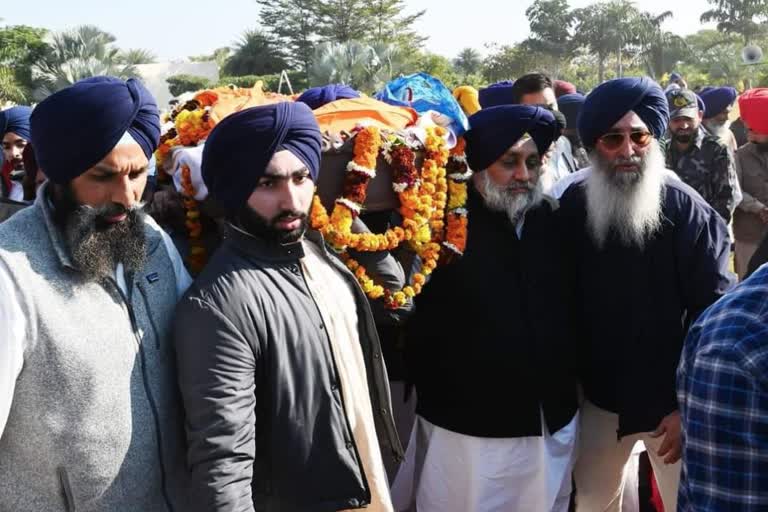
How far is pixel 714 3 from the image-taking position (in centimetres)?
6900

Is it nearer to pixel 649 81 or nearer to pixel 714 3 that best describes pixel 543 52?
pixel 714 3

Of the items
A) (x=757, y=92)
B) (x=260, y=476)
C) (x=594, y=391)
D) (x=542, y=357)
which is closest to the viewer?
(x=260, y=476)

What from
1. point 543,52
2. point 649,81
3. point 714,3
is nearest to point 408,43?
point 543,52

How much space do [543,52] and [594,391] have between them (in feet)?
222

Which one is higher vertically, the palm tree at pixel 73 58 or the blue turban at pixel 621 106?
the blue turban at pixel 621 106

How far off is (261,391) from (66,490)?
0.53 metres

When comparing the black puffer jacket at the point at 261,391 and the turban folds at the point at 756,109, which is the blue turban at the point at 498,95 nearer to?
the turban folds at the point at 756,109

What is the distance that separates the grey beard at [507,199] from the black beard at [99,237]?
141cm

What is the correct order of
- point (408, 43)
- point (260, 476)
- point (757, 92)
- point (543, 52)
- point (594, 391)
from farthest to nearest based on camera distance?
point (543, 52) → point (408, 43) → point (757, 92) → point (594, 391) → point (260, 476)

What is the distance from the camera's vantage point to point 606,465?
3.27 metres

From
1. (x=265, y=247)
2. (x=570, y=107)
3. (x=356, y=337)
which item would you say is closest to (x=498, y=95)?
(x=570, y=107)

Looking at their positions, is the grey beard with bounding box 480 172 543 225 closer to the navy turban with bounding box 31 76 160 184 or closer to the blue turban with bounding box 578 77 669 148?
the blue turban with bounding box 578 77 669 148

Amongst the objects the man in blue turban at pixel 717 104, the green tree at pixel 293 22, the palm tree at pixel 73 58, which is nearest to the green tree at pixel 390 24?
the green tree at pixel 293 22

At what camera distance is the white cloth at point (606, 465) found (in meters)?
3.19
